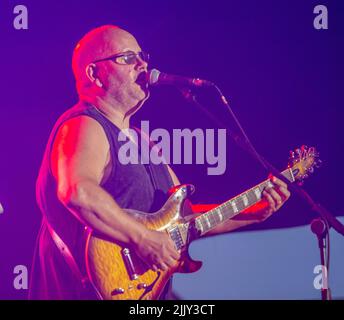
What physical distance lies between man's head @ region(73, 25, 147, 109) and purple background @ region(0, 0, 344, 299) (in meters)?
0.07

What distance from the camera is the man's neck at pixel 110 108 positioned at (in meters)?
2.54

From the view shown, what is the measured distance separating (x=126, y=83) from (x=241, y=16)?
681mm

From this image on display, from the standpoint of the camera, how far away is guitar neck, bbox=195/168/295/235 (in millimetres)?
2561

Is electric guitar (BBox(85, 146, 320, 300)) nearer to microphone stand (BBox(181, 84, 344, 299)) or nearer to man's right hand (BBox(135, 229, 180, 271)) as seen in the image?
man's right hand (BBox(135, 229, 180, 271))

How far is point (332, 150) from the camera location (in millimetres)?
2734

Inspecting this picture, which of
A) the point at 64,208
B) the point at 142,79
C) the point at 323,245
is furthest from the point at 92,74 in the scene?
the point at 323,245

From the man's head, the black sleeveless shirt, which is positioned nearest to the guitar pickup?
the black sleeveless shirt

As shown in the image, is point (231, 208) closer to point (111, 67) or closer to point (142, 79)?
point (142, 79)

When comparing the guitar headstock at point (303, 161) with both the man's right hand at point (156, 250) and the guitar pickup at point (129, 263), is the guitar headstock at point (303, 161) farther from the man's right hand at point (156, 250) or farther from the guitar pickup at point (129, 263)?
the guitar pickup at point (129, 263)

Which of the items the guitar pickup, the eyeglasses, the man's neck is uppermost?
the eyeglasses

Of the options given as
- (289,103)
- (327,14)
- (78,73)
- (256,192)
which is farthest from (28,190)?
(327,14)

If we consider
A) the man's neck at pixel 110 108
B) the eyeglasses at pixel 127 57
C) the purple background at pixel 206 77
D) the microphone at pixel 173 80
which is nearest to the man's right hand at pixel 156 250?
the purple background at pixel 206 77
